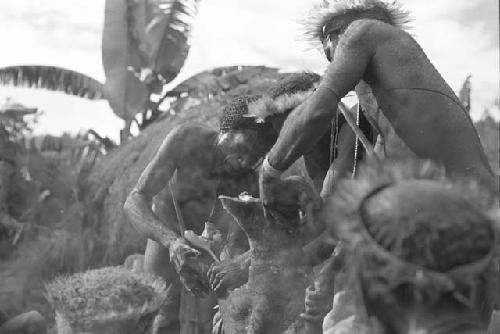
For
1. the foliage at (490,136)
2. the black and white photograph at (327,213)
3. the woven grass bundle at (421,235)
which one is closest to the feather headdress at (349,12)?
the black and white photograph at (327,213)

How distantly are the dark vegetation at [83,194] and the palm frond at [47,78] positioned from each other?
135 centimetres

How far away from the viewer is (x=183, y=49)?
13070 mm

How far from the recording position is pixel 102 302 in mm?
2551

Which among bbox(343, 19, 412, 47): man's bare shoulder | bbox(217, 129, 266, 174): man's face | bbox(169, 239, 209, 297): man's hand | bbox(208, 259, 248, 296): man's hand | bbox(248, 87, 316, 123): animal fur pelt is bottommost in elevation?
bbox(169, 239, 209, 297): man's hand

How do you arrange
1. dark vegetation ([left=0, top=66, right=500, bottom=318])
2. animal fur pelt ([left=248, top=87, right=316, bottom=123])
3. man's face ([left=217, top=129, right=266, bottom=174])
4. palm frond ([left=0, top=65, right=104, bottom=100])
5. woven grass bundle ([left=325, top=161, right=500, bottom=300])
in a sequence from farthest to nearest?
1. palm frond ([left=0, top=65, right=104, bottom=100])
2. dark vegetation ([left=0, top=66, right=500, bottom=318])
3. man's face ([left=217, top=129, right=266, bottom=174])
4. animal fur pelt ([left=248, top=87, right=316, bottom=123])
5. woven grass bundle ([left=325, top=161, right=500, bottom=300])

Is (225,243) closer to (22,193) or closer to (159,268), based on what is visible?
(159,268)

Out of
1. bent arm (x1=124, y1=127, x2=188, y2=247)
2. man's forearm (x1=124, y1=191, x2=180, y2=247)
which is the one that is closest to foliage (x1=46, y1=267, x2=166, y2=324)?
man's forearm (x1=124, y1=191, x2=180, y2=247)

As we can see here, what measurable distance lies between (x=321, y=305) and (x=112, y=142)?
42.5 ft

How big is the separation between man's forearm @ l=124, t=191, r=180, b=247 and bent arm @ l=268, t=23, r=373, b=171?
1188mm

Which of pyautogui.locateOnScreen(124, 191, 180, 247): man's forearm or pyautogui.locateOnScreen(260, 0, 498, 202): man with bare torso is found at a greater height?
pyautogui.locateOnScreen(260, 0, 498, 202): man with bare torso

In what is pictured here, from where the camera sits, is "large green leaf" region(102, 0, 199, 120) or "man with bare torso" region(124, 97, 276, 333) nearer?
"man with bare torso" region(124, 97, 276, 333)

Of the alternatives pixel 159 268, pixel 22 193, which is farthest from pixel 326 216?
pixel 22 193

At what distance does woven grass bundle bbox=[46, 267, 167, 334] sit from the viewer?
8.29 feet

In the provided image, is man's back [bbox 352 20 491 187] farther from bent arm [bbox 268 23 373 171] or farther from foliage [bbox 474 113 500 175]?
foliage [bbox 474 113 500 175]
